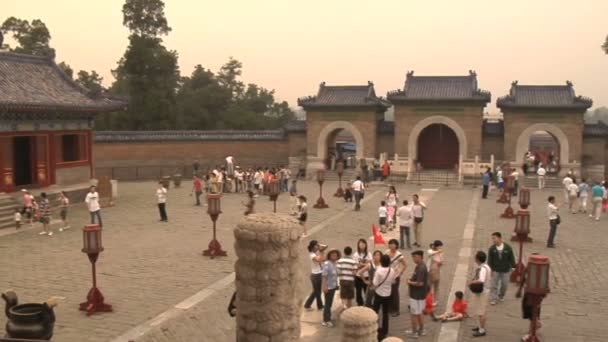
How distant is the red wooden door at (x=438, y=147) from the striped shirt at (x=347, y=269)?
26095 mm

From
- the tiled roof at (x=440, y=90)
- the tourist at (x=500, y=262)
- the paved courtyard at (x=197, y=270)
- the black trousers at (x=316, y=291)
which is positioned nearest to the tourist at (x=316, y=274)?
the black trousers at (x=316, y=291)

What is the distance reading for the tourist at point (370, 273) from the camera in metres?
10.4

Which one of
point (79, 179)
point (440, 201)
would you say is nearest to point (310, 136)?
point (440, 201)

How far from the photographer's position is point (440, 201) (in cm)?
2652

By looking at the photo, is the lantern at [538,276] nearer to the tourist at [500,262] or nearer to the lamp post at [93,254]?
the tourist at [500,262]

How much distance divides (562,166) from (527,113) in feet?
10.6

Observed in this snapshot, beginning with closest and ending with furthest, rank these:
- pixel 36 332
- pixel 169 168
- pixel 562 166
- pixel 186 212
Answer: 1. pixel 36 332
2. pixel 186 212
3. pixel 562 166
4. pixel 169 168

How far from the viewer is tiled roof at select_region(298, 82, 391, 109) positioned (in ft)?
116

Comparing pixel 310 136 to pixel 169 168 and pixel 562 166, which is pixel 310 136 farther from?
pixel 562 166

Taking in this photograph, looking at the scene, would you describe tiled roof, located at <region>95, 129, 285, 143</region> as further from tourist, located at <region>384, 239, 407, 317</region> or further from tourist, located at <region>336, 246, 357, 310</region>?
tourist, located at <region>336, 246, 357, 310</region>

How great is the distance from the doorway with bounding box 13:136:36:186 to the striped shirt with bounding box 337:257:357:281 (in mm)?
18280

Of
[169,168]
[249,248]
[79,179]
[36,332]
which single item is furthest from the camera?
[169,168]

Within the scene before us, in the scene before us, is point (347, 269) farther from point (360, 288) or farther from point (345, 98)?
point (345, 98)

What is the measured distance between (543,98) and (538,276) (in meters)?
26.6
